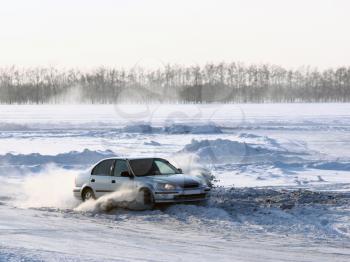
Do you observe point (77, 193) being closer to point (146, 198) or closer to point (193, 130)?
point (146, 198)

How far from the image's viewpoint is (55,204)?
17.6 m

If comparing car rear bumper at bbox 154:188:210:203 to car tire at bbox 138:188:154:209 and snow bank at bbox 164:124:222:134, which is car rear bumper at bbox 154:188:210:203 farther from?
snow bank at bbox 164:124:222:134

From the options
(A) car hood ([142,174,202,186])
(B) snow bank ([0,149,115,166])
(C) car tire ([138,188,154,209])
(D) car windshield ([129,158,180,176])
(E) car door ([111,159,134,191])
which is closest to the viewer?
(A) car hood ([142,174,202,186])

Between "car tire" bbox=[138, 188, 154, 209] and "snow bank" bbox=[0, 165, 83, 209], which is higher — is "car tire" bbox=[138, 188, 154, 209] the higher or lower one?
the higher one

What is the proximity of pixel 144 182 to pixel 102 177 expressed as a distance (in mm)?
1437

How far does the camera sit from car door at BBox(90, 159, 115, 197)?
1634 centimetres

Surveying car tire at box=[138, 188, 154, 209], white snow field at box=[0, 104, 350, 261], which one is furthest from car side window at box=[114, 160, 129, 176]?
car tire at box=[138, 188, 154, 209]

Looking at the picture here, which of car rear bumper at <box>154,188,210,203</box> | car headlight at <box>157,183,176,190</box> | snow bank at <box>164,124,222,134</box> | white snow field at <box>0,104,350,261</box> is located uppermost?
car headlight at <box>157,183,176,190</box>

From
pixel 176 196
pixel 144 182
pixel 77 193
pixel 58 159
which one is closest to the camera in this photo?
pixel 176 196

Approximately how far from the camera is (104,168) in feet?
54.8

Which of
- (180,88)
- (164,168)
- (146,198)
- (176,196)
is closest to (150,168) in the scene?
(164,168)

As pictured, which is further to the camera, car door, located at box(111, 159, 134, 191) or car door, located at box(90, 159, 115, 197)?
car door, located at box(90, 159, 115, 197)

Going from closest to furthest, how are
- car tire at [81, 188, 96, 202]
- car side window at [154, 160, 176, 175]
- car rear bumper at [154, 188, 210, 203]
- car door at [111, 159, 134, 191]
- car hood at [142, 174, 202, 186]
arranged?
1. car rear bumper at [154, 188, 210, 203]
2. car hood at [142, 174, 202, 186]
3. car door at [111, 159, 134, 191]
4. car side window at [154, 160, 176, 175]
5. car tire at [81, 188, 96, 202]

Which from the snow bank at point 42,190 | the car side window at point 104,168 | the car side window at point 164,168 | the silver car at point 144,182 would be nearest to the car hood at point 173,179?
the silver car at point 144,182
